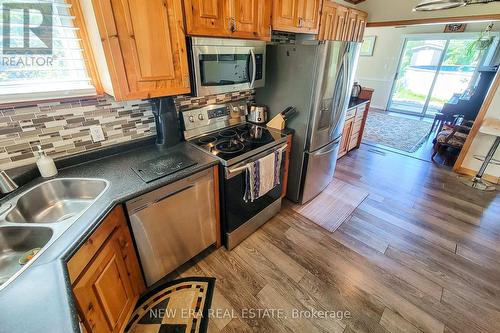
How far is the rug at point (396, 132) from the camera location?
4262 millimetres

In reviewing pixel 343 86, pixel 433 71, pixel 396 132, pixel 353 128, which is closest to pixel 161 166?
pixel 343 86

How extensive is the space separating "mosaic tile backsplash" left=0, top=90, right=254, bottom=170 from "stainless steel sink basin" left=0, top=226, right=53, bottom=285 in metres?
0.52

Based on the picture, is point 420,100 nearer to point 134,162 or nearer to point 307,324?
point 307,324

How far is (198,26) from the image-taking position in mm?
1400

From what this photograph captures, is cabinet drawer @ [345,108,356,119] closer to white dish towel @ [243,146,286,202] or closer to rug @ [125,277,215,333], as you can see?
white dish towel @ [243,146,286,202]

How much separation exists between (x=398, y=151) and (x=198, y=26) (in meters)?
3.92

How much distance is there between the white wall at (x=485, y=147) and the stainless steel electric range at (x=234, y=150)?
118 inches

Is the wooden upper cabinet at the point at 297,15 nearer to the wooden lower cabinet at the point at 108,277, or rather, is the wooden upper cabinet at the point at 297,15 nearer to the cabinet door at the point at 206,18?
the cabinet door at the point at 206,18

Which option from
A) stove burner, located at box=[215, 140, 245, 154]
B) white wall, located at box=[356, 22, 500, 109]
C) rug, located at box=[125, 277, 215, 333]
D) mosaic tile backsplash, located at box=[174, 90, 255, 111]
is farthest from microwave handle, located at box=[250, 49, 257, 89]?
white wall, located at box=[356, 22, 500, 109]

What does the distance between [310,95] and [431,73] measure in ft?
19.8

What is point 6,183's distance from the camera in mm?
1163

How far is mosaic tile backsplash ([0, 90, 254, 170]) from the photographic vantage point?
126cm

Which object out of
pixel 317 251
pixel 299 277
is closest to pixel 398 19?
pixel 317 251

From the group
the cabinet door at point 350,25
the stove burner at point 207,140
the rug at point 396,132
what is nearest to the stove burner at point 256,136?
the stove burner at point 207,140
